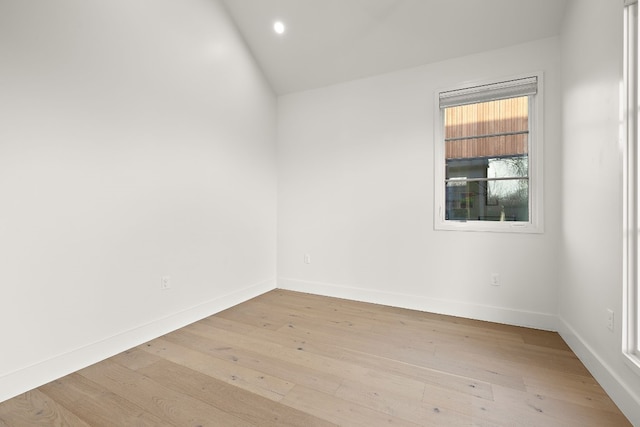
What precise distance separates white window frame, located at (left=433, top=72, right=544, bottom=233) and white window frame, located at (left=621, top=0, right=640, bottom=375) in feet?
3.47

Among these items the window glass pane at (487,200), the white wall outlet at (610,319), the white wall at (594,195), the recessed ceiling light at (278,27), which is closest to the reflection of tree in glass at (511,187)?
the window glass pane at (487,200)

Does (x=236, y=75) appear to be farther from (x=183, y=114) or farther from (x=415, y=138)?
(x=415, y=138)

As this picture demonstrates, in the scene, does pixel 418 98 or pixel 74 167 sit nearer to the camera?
pixel 74 167

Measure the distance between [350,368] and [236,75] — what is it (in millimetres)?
3038

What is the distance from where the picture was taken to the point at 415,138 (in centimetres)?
304

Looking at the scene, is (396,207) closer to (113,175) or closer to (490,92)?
(490,92)

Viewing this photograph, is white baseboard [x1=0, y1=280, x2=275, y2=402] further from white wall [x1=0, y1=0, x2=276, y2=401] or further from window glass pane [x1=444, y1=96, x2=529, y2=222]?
window glass pane [x1=444, y1=96, x2=529, y2=222]

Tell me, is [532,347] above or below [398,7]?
below

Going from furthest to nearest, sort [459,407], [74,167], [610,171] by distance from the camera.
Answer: [74,167] < [610,171] < [459,407]

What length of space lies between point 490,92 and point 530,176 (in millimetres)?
861

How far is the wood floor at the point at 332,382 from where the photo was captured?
1487 millimetres

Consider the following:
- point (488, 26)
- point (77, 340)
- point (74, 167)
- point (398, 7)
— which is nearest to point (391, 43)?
point (398, 7)

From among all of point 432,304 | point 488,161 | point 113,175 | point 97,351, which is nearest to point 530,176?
point 488,161

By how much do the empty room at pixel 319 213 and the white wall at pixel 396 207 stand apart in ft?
0.07
